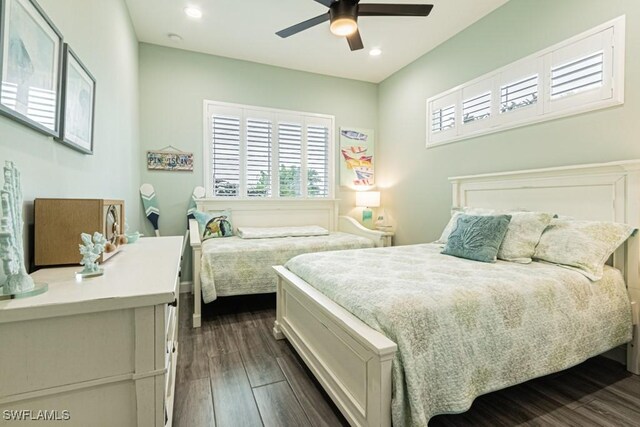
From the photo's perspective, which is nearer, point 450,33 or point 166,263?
point 166,263

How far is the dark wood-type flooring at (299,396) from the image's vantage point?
1445mm

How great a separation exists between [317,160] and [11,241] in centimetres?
361

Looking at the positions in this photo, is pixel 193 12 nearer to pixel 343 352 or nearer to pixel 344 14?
pixel 344 14

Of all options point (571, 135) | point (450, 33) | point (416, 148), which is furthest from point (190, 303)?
point (450, 33)

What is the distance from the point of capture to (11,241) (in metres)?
0.80

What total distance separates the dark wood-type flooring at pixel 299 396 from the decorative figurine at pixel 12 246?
101 cm

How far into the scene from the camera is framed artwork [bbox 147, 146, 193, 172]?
134 inches

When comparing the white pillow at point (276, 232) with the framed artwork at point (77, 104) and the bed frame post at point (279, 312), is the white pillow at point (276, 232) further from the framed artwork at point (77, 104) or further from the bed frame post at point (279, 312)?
the framed artwork at point (77, 104)

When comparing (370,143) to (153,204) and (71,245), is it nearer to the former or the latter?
(153,204)

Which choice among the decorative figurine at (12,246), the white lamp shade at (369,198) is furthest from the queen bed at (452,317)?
the white lamp shade at (369,198)

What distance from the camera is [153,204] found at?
11.0ft

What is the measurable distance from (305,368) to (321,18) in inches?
95.8

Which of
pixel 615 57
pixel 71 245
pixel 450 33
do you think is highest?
pixel 450 33

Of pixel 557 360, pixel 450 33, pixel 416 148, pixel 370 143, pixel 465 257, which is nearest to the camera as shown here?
pixel 557 360
